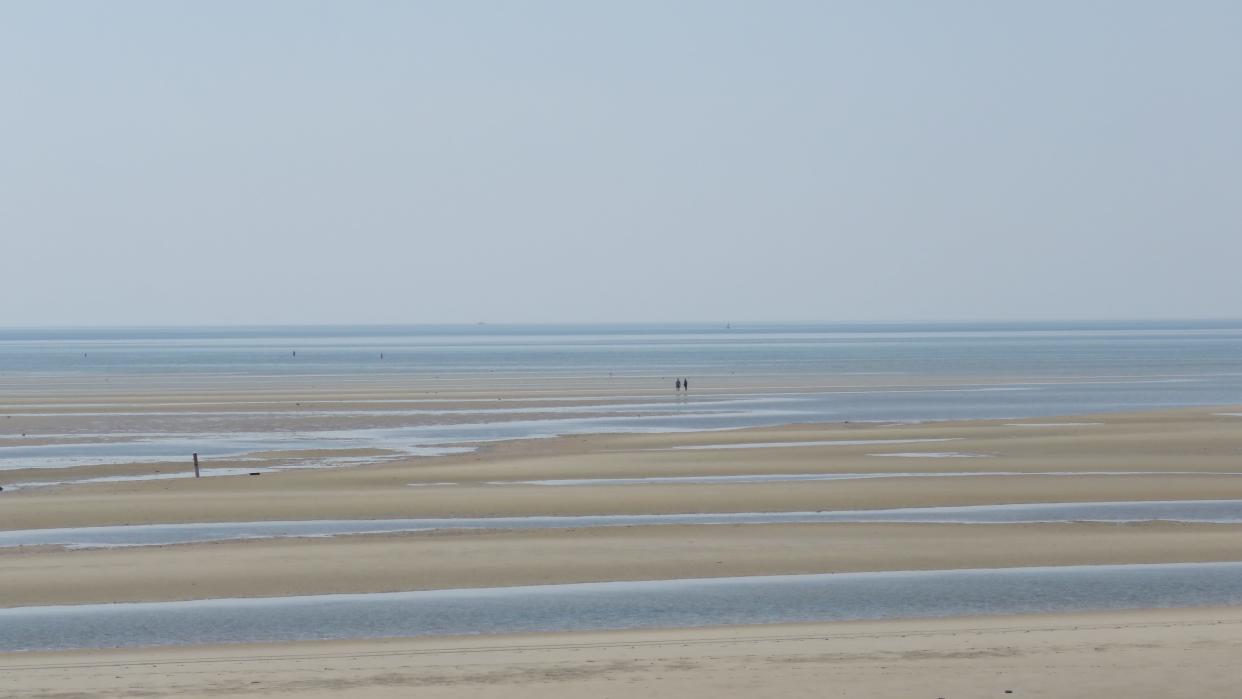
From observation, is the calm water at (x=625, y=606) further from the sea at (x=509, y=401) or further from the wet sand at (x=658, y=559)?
the sea at (x=509, y=401)

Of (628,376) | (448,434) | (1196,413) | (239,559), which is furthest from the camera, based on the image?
(628,376)

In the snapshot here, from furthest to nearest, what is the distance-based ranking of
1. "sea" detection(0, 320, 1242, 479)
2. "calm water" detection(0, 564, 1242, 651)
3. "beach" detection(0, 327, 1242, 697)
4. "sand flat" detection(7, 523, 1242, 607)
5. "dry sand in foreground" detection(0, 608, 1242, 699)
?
"sea" detection(0, 320, 1242, 479) → "sand flat" detection(7, 523, 1242, 607) → "calm water" detection(0, 564, 1242, 651) → "beach" detection(0, 327, 1242, 697) → "dry sand in foreground" detection(0, 608, 1242, 699)

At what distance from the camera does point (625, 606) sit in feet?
52.7

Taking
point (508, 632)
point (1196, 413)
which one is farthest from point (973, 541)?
point (1196, 413)

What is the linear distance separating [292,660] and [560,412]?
4049cm

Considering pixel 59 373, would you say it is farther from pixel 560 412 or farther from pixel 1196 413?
pixel 1196 413

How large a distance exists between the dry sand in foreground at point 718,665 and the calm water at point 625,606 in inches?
28.1

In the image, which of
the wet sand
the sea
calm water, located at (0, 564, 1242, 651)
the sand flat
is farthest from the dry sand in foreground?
the sea

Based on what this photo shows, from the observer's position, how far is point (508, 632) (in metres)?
14.7

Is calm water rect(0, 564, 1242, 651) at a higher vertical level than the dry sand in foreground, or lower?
lower

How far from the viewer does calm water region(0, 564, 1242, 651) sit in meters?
14.9

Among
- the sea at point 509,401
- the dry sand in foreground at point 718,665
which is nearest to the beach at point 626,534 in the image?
the dry sand in foreground at point 718,665

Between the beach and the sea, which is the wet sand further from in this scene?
the sea

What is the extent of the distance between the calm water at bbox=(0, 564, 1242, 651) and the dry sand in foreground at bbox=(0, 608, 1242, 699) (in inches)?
28.1
